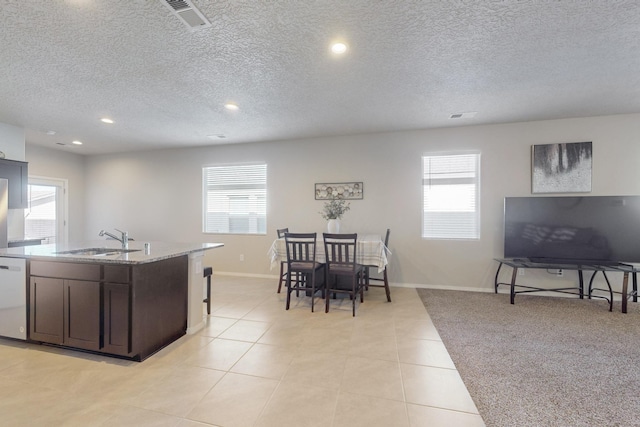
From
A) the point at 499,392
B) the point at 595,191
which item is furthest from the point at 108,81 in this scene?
the point at 595,191

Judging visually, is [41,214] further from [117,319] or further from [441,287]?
[441,287]

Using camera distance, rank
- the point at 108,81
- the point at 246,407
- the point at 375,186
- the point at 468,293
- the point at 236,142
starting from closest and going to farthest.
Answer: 1. the point at 246,407
2. the point at 108,81
3. the point at 468,293
4. the point at 375,186
5. the point at 236,142

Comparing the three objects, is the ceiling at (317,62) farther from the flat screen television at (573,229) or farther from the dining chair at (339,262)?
the dining chair at (339,262)

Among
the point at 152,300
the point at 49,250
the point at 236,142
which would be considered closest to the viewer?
the point at 152,300

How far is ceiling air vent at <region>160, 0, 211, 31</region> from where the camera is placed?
1.73m

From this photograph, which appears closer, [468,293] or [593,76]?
[593,76]

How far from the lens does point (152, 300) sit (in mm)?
2367

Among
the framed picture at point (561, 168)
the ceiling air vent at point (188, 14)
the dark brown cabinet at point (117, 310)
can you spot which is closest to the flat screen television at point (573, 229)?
the framed picture at point (561, 168)

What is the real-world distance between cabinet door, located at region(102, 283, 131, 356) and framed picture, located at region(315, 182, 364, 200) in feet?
10.7

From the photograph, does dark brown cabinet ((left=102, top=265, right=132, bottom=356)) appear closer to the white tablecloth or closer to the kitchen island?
the kitchen island

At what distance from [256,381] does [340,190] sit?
3336 mm

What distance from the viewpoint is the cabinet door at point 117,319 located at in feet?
7.18

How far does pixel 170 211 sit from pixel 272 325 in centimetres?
395

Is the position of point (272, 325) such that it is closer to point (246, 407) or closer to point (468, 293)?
point (246, 407)
